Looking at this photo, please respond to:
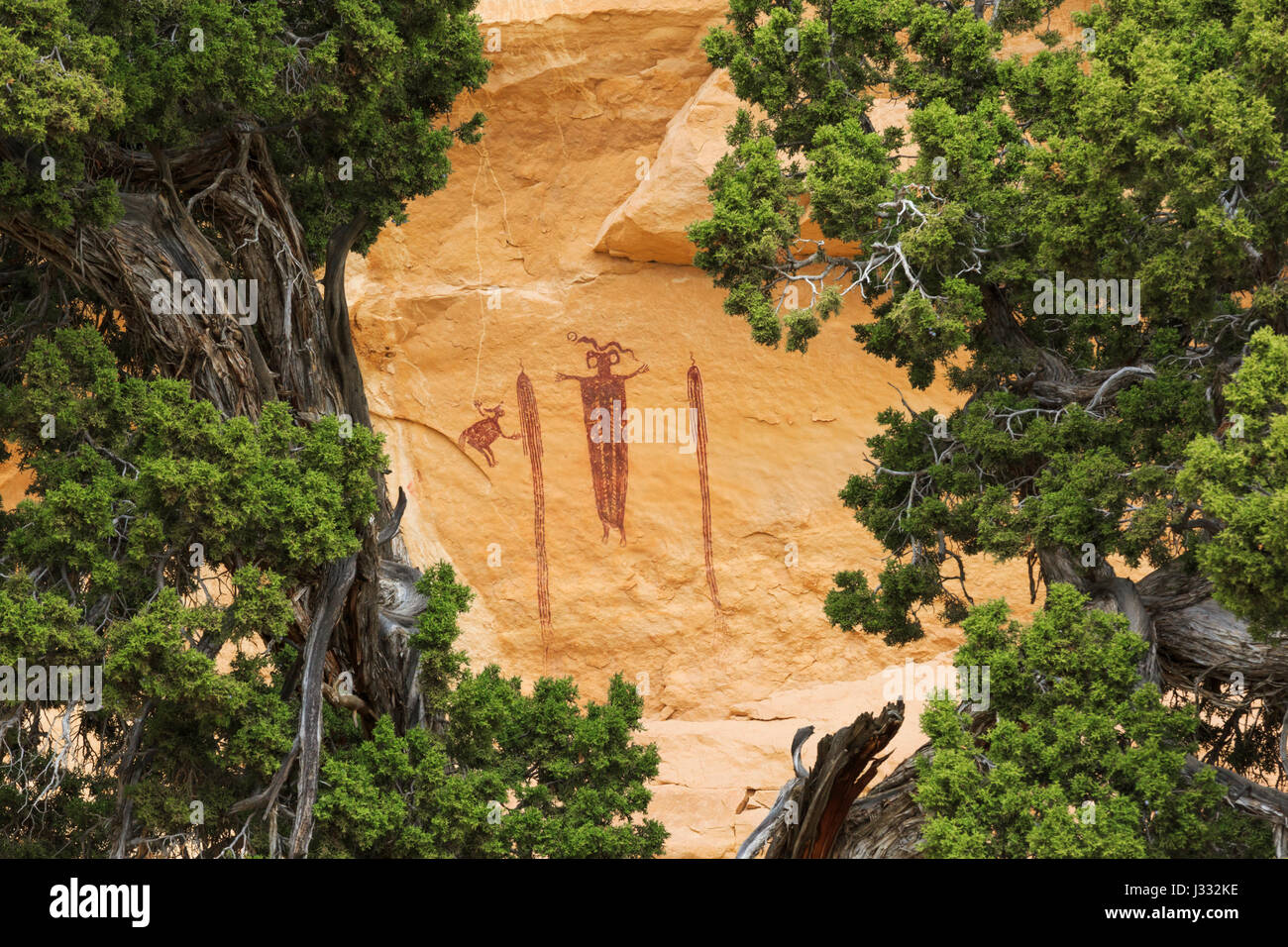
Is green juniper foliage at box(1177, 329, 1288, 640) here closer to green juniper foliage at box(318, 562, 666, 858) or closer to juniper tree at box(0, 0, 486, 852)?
green juniper foliage at box(318, 562, 666, 858)

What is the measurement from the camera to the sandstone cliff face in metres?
16.6

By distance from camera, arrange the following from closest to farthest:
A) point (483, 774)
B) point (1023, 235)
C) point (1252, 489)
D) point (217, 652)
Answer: point (1252, 489) < point (217, 652) < point (1023, 235) < point (483, 774)

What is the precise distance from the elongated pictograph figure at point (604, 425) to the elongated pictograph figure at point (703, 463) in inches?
24.8

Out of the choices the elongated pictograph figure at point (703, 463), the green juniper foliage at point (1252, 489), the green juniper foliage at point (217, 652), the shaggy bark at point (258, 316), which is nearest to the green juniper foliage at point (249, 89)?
the shaggy bark at point (258, 316)

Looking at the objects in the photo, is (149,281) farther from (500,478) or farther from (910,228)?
(500,478)

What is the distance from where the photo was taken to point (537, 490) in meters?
16.9

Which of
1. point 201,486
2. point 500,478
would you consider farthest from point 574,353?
point 201,486

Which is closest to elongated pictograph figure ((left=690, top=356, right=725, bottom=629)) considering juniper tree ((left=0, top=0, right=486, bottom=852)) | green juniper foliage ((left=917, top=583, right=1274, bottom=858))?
juniper tree ((left=0, top=0, right=486, bottom=852))

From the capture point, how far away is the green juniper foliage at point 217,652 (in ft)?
26.5

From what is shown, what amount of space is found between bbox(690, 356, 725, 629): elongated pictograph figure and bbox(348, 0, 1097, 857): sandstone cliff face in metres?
0.08

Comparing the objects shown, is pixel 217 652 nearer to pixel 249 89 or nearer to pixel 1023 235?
Answer: pixel 249 89

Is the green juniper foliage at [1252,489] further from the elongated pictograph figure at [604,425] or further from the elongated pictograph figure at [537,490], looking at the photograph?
the elongated pictograph figure at [537,490]

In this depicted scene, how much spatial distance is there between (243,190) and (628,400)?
25.6 ft

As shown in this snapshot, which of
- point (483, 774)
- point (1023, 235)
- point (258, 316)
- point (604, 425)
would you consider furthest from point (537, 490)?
point (1023, 235)
